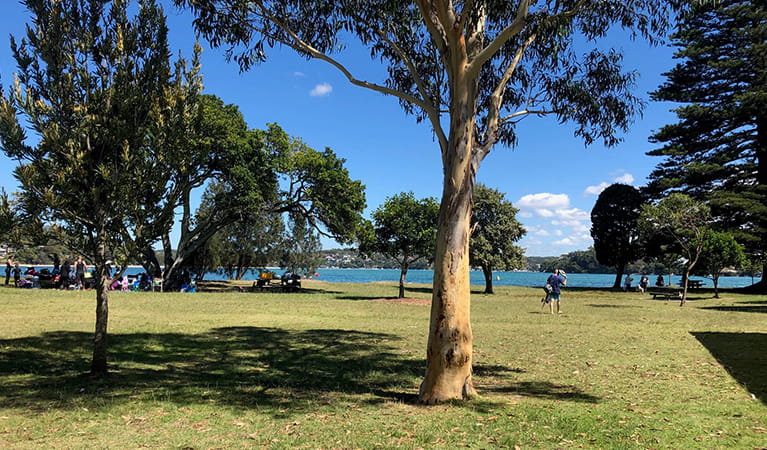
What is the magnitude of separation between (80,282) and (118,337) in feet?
57.8

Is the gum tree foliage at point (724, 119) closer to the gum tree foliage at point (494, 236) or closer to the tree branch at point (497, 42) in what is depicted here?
the gum tree foliage at point (494, 236)

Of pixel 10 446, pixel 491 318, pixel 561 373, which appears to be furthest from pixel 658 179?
pixel 10 446

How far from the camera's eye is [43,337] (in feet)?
38.2

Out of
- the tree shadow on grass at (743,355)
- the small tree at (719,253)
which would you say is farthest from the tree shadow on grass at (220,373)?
the small tree at (719,253)

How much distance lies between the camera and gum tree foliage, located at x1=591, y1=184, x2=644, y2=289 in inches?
2094

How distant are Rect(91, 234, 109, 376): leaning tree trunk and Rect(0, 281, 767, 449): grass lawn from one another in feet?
1.01

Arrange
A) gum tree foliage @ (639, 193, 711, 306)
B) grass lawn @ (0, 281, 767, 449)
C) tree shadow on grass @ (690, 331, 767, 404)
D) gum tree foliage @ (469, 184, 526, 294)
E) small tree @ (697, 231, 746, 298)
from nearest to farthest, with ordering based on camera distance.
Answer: grass lawn @ (0, 281, 767, 449), tree shadow on grass @ (690, 331, 767, 404), gum tree foliage @ (639, 193, 711, 306), small tree @ (697, 231, 746, 298), gum tree foliage @ (469, 184, 526, 294)

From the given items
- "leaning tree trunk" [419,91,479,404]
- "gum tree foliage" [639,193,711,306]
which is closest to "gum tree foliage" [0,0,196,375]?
"leaning tree trunk" [419,91,479,404]

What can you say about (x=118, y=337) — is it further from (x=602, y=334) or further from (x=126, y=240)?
(x=602, y=334)

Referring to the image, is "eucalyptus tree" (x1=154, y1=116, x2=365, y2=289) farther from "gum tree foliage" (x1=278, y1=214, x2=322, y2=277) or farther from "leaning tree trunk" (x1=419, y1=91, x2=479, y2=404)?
"leaning tree trunk" (x1=419, y1=91, x2=479, y2=404)

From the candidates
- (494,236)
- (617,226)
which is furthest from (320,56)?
(617,226)

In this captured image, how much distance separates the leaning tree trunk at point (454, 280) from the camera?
6.88 meters

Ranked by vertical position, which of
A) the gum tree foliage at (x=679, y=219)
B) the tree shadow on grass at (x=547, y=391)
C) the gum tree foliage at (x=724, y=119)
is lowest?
the tree shadow on grass at (x=547, y=391)

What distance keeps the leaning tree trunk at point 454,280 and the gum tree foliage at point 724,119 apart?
36346 mm
